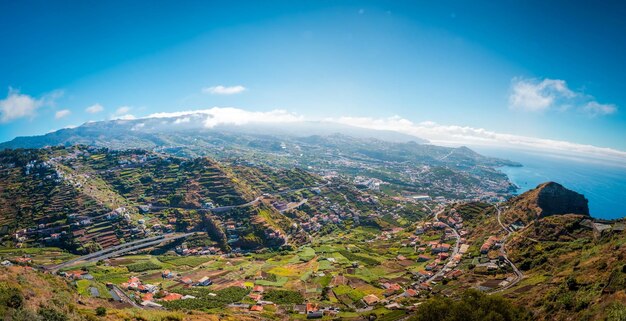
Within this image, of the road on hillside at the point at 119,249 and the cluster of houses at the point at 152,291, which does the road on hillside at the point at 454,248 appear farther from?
the road on hillside at the point at 119,249

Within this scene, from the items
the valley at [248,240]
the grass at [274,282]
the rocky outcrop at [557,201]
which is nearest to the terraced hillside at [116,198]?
the valley at [248,240]

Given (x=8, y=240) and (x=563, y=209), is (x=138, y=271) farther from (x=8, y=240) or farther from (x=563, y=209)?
(x=563, y=209)

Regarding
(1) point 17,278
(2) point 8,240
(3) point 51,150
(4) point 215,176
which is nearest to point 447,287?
(1) point 17,278

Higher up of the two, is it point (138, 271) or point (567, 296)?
point (567, 296)

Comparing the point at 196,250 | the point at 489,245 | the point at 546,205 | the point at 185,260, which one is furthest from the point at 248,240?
the point at 546,205

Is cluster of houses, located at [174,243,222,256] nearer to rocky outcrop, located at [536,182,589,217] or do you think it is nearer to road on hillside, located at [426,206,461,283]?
road on hillside, located at [426,206,461,283]

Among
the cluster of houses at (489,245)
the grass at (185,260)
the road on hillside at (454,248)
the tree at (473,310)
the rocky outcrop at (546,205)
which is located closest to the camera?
the tree at (473,310)

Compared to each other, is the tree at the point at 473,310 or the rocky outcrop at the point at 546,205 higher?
the rocky outcrop at the point at 546,205

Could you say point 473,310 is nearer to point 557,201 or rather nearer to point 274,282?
point 274,282
